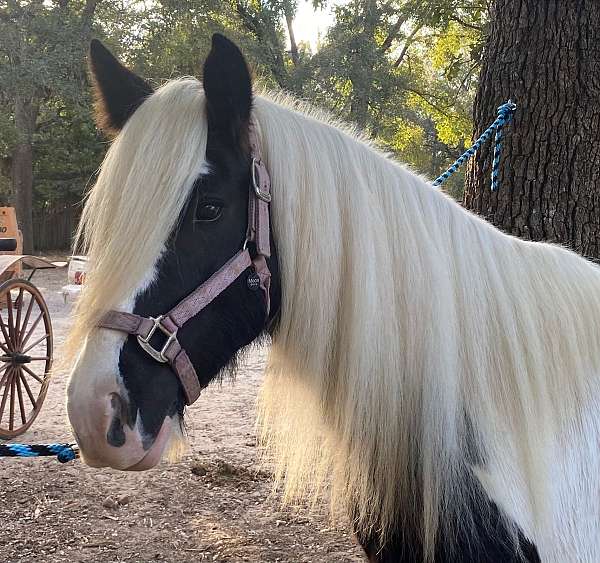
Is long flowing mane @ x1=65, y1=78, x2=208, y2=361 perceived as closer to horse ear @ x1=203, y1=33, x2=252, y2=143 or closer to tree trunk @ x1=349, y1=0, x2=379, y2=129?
horse ear @ x1=203, y1=33, x2=252, y2=143

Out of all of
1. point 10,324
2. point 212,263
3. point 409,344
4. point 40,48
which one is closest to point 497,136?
point 409,344

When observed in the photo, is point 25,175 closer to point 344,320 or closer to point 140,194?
point 140,194

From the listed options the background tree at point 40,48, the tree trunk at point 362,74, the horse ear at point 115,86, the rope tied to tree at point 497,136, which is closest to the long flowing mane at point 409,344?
the horse ear at point 115,86

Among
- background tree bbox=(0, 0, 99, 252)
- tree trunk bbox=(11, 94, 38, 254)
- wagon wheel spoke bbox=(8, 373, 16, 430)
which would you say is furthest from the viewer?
tree trunk bbox=(11, 94, 38, 254)

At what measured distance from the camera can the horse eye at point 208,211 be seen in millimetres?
1190

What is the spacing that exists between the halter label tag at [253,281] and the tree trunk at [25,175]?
1693cm

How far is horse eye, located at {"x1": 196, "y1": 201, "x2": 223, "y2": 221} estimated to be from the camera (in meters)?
1.19

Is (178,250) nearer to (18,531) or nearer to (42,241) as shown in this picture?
(18,531)

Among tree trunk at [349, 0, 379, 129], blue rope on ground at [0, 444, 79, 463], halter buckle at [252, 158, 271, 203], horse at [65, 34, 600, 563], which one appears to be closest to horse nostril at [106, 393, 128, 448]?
horse at [65, 34, 600, 563]

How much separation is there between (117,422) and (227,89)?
Result: 2.31 feet

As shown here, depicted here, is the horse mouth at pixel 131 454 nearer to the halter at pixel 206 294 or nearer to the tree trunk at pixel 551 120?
the halter at pixel 206 294

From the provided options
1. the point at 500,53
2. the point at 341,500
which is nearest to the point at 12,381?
the point at 341,500

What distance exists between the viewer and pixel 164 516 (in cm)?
319

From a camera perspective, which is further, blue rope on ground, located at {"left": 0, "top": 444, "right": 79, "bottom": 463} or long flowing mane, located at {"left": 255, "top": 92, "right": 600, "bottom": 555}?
blue rope on ground, located at {"left": 0, "top": 444, "right": 79, "bottom": 463}
